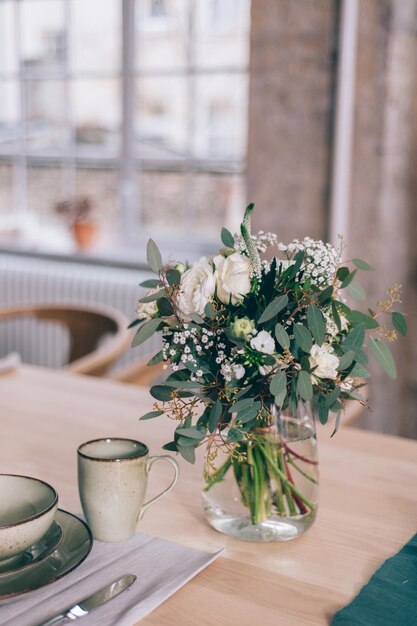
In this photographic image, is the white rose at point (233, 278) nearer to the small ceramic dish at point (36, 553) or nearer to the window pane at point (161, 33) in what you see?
the small ceramic dish at point (36, 553)

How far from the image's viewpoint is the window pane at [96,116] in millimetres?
3986

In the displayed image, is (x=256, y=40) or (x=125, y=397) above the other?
(x=256, y=40)

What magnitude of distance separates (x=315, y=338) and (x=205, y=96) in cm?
302

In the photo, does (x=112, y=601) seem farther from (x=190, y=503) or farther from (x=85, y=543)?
(x=190, y=503)

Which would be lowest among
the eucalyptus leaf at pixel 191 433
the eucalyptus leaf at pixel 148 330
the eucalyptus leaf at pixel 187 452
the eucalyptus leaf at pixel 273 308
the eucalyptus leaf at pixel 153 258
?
the eucalyptus leaf at pixel 187 452

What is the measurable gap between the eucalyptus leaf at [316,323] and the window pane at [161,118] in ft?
9.94

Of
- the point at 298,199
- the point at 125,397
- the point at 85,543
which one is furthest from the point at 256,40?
the point at 85,543

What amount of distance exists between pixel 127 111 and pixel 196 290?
3133 mm

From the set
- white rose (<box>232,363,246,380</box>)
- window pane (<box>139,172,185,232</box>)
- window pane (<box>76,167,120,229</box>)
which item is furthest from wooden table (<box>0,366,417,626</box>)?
window pane (<box>76,167,120,229</box>)

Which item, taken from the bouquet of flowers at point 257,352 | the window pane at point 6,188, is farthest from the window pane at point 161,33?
the bouquet of flowers at point 257,352

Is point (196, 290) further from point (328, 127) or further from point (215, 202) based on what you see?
point (215, 202)

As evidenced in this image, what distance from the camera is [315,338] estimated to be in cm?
93

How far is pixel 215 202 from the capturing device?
3822mm

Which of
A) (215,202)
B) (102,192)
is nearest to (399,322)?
(215,202)
